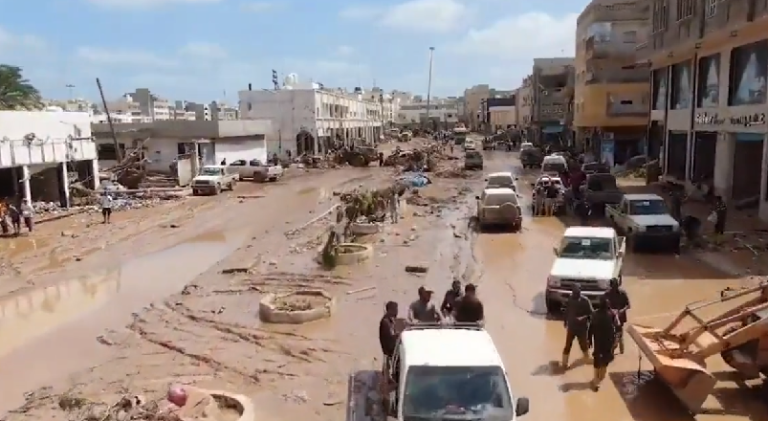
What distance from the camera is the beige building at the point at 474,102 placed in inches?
6639

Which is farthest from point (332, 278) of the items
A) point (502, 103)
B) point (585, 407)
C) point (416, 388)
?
point (502, 103)

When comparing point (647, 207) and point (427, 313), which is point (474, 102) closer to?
point (647, 207)

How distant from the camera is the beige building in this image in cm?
16862

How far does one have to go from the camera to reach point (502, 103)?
13388cm

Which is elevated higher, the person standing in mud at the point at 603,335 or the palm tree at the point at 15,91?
the palm tree at the point at 15,91

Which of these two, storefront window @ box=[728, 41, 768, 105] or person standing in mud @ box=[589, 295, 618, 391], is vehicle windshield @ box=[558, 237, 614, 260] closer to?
person standing in mud @ box=[589, 295, 618, 391]

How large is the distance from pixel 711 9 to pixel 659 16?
329 inches

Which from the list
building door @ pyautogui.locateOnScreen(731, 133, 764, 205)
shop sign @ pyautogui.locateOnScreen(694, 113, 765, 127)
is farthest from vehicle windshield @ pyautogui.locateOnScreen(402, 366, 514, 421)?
building door @ pyautogui.locateOnScreen(731, 133, 764, 205)

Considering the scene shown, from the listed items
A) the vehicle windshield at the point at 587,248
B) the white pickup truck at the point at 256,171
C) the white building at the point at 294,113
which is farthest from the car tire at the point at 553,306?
the white building at the point at 294,113

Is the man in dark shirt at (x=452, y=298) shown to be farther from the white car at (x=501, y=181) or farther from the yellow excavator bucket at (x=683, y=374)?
the white car at (x=501, y=181)

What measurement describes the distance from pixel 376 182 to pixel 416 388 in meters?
36.7

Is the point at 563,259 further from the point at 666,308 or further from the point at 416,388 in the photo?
the point at 416,388

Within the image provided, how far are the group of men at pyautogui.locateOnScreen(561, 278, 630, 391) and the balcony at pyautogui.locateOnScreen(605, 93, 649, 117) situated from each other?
135ft

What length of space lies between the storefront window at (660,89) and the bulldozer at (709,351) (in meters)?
30.9
